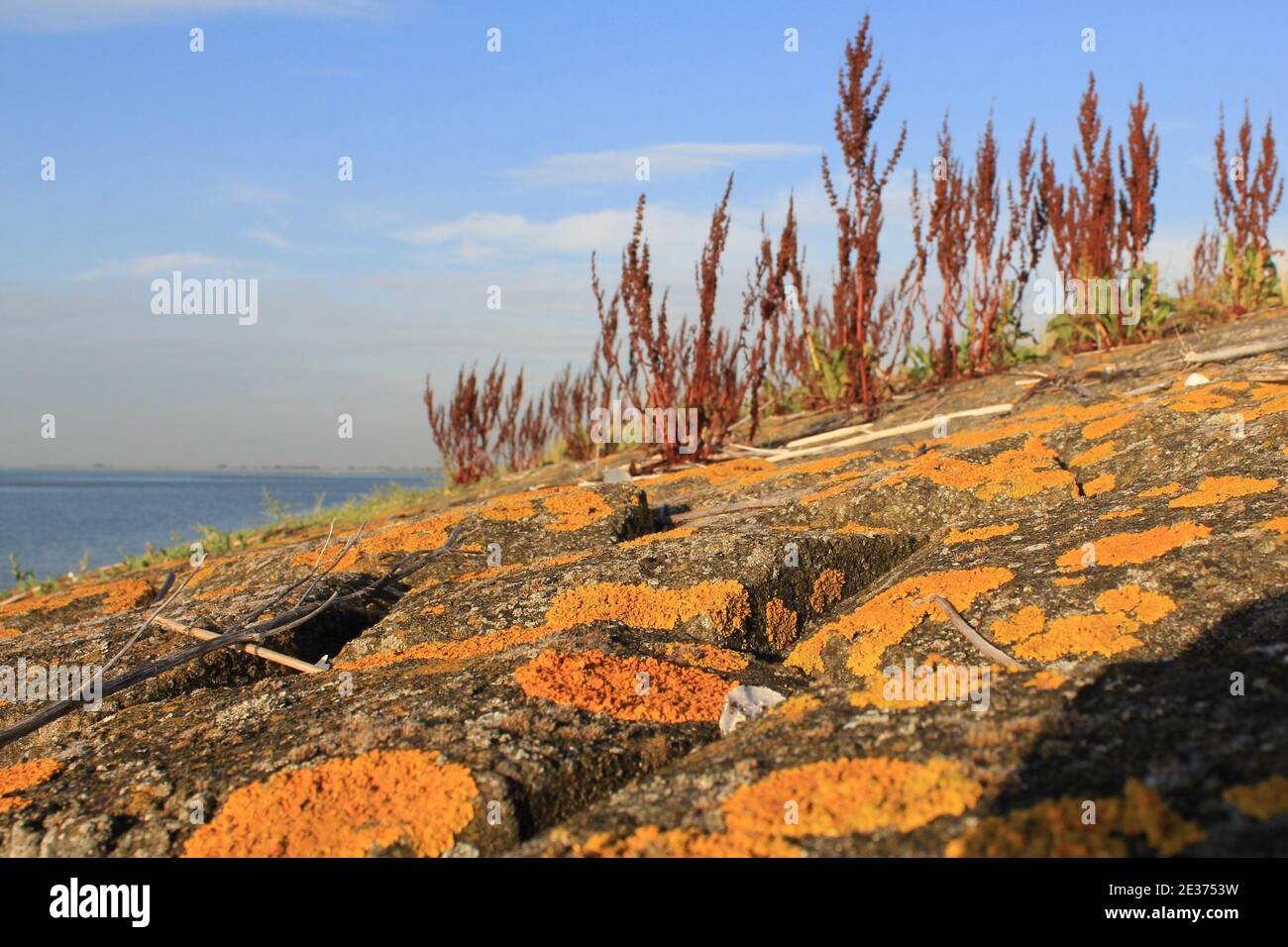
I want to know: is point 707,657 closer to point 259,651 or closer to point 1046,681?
point 1046,681

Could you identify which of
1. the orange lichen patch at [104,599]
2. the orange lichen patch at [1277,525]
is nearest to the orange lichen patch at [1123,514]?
the orange lichen patch at [1277,525]

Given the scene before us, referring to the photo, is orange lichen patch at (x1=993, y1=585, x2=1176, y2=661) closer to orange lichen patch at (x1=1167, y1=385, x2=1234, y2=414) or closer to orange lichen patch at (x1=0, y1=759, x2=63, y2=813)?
orange lichen patch at (x1=1167, y1=385, x2=1234, y2=414)

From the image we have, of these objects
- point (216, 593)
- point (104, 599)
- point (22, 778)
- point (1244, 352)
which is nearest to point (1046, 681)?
point (22, 778)

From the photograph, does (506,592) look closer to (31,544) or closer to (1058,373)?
(1058,373)

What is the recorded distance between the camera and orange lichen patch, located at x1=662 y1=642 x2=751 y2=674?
2.97m

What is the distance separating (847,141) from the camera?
8820 millimetres

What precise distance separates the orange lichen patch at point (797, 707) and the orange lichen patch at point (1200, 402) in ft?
10.5

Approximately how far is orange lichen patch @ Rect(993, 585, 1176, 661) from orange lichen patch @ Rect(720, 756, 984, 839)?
0.82 m

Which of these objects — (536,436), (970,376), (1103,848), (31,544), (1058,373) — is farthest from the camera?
(31,544)

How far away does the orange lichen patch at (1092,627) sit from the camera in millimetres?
2496

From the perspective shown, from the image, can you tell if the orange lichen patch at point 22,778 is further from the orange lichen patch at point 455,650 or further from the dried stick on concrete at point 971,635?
the dried stick on concrete at point 971,635

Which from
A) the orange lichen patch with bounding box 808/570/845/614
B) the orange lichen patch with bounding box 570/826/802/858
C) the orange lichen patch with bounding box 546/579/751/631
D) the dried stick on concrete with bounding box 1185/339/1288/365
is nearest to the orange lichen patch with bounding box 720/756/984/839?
the orange lichen patch with bounding box 570/826/802/858

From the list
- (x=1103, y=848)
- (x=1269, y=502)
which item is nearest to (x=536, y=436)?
(x=1269, y=502)

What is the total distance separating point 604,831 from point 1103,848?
0.96 metres
